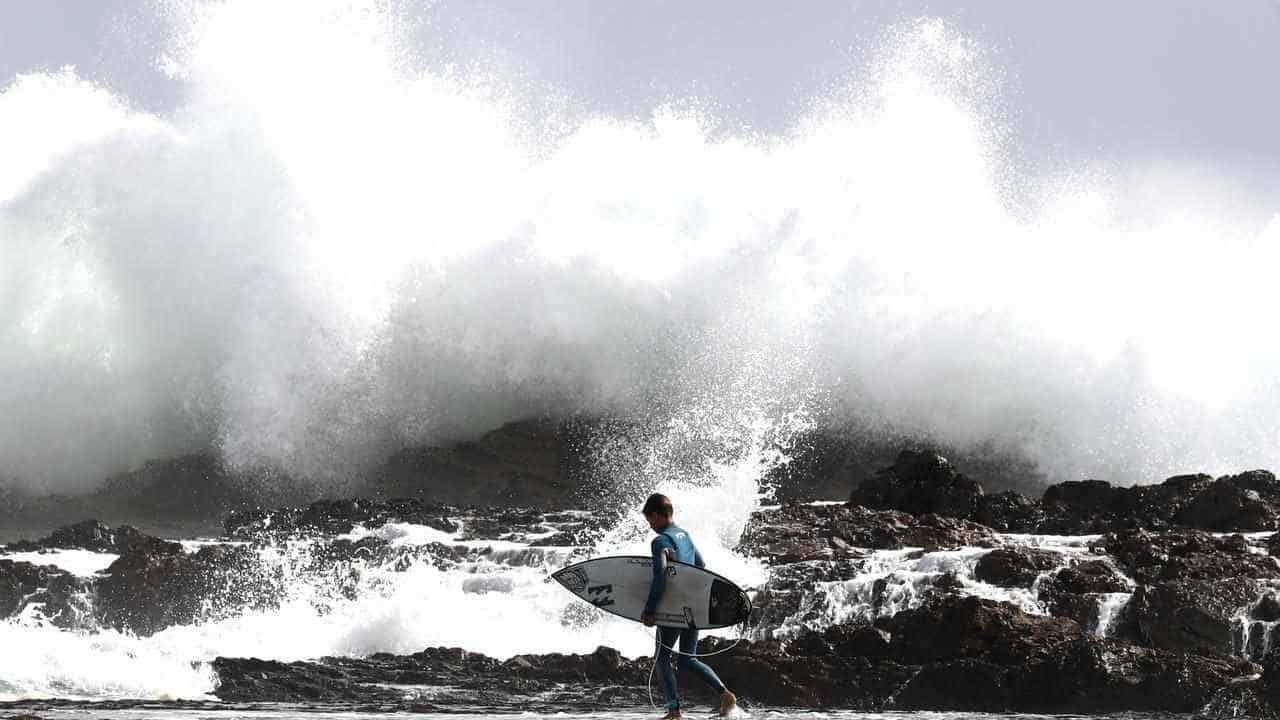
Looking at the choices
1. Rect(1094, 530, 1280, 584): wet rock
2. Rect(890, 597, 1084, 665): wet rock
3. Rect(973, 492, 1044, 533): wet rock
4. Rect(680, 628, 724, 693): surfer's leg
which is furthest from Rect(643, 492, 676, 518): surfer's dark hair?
Rect(973, 492, 1044, 533): wet rock

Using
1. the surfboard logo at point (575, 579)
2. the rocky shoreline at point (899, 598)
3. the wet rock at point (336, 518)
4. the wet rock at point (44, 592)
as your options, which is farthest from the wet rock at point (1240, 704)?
the wet rock at point (44, 592)

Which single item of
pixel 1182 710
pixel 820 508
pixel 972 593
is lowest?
pixel 1182 710

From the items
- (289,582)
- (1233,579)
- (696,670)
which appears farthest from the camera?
(289,582)

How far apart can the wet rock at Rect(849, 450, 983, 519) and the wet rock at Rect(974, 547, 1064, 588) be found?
8.70 meters

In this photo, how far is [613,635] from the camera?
18844mm

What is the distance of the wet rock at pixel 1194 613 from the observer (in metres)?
15.0

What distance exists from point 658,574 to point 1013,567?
1075 cm

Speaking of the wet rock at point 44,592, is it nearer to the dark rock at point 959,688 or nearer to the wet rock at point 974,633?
the wet rock at point 974,633

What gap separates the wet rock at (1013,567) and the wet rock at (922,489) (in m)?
8.70

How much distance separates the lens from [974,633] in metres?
14.4

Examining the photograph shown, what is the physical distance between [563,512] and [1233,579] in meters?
18.4

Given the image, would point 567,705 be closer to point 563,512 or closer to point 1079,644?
point 1079,644

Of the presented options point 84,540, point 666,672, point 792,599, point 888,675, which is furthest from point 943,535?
point 84,540

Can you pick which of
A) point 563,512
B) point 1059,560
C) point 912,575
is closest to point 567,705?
point 912,575
